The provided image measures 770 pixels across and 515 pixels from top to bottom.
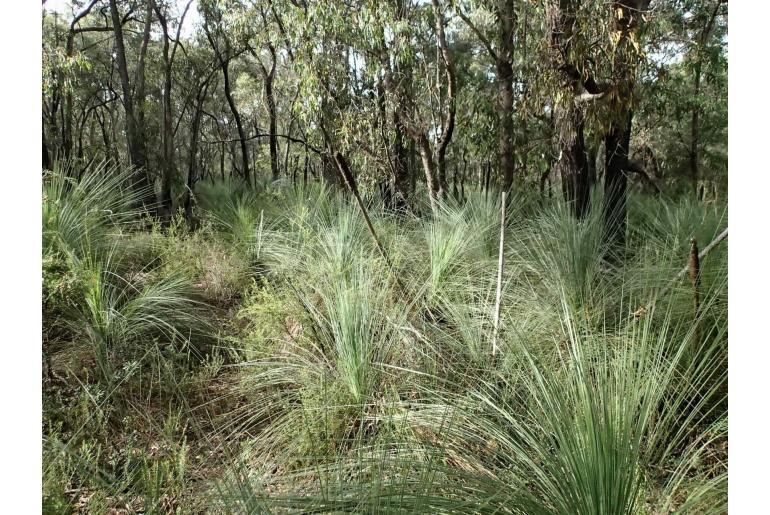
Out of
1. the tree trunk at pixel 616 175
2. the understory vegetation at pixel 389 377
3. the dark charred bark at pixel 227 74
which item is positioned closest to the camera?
the understory vegetation at pixel 389 377

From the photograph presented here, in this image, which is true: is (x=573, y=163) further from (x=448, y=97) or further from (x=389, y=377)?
(x=389, y=377)

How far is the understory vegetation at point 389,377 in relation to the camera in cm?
147

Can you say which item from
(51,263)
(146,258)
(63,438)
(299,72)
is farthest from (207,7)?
(63,438)

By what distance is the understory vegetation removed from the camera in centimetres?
147

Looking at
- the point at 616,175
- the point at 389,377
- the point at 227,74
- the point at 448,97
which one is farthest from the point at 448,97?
the point at 227,74

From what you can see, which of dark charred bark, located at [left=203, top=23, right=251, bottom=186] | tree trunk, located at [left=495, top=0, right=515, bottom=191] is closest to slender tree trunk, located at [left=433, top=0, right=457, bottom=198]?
tree trunk, located at [left=495, top=0, right=515, bottom=191]

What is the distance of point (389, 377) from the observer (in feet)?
8.66

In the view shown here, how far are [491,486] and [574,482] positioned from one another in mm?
237

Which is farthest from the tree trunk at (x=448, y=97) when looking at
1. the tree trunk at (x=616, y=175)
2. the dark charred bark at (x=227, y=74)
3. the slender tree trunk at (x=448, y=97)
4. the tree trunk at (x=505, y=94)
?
the dark charred bark at (x=227, y=74)

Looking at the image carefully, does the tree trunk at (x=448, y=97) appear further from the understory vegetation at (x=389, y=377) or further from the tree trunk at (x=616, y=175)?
the understory vegetation at (x=389, y=377)

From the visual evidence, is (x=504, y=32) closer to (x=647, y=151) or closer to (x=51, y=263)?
(x=51, y=263)

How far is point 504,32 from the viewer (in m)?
6.99

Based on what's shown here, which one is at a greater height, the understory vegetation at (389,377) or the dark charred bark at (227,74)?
the dark charred bark at (227,74)

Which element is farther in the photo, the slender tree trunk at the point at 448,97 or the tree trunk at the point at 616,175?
the slender tree trunk at the point at 448,97
